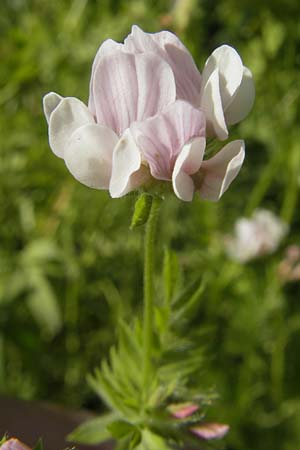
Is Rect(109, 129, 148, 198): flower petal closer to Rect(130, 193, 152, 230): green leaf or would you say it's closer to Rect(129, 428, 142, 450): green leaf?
Rect(130, 193, 152, 230): green leaf

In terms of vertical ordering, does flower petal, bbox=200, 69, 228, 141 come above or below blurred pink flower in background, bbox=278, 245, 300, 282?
above

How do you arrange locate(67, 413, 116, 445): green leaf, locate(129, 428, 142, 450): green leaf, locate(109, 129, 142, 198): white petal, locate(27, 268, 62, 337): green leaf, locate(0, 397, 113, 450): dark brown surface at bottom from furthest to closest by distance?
locate(27, 268, 62, 337): green leaf < locate(0, 397, 113, 450): dark brown surface at bottom < locate(67, 413, 116, 445): green leaf < locate(129, 428, 142, 450): green leaf < locate(109, 129, 142, 198): white petal

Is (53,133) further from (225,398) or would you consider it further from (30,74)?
(30,74)

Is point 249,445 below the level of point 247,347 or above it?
below

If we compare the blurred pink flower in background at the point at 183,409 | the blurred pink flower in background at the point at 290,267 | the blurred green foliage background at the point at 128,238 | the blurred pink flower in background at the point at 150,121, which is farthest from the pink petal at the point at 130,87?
the blurred pink flower in background at the point at 290,267

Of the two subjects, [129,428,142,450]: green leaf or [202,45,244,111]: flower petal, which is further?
[129,428,142,450]: green leaf

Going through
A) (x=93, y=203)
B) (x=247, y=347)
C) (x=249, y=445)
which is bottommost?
(x=249, y=445)

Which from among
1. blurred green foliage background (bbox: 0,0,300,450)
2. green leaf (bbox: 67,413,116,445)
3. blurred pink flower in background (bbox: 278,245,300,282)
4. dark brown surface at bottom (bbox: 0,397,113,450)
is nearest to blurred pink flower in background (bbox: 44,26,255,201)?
green leaf (bbox: 67,413,116,445)

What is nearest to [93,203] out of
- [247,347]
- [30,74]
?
[30,74]
